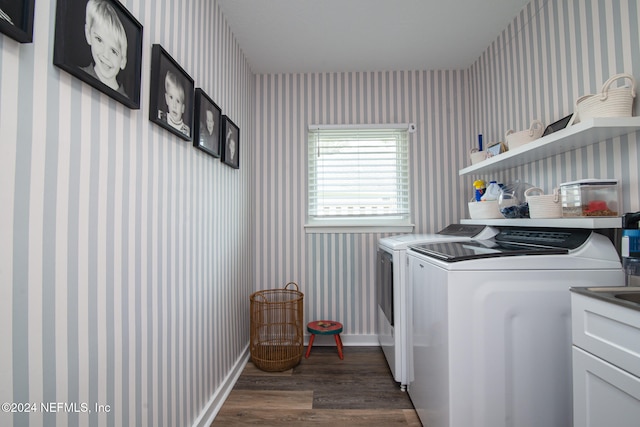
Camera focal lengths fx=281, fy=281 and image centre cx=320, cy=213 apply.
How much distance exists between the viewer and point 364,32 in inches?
82.4

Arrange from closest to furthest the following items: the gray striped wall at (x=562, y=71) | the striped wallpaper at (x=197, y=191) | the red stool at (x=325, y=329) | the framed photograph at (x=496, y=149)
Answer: the striped wallpaper at (x=197, y=191)
the gray striped wall at (x=562, y=71)
the framed photograph at (x=496, y=149)
the red stool at (x=325, y=329)

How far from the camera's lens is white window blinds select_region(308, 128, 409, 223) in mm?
2627

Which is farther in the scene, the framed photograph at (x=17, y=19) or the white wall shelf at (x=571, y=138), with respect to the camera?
the white wall shelf at (x=571, y=138)

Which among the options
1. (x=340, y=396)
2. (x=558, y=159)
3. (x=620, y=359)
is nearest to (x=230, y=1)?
(x=558, y=159)

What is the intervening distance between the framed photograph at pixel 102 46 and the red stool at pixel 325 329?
1940mm

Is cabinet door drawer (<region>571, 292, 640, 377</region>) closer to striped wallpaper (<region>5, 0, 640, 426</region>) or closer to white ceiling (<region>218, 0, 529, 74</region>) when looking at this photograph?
striped wallpaper (<region>5, 0, 640, 426</region>)

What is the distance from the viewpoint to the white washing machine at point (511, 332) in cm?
114

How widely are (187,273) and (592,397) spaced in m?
1.62

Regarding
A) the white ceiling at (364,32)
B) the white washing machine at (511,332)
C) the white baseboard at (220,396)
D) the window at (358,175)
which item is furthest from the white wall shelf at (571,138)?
the white baseboard at (220,396)

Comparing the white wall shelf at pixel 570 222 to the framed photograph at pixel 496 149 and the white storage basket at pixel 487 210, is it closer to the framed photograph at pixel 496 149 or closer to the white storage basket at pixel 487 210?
the white storage basket at pixel 487 210

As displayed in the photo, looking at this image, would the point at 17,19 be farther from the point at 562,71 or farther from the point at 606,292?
the point at 562,71

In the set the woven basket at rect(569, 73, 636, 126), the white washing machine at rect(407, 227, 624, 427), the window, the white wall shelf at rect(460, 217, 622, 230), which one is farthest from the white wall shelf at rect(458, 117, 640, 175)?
the window

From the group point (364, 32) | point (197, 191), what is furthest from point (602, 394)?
point (364, 32)

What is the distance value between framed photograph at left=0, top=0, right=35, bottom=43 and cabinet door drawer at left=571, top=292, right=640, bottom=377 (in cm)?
162
